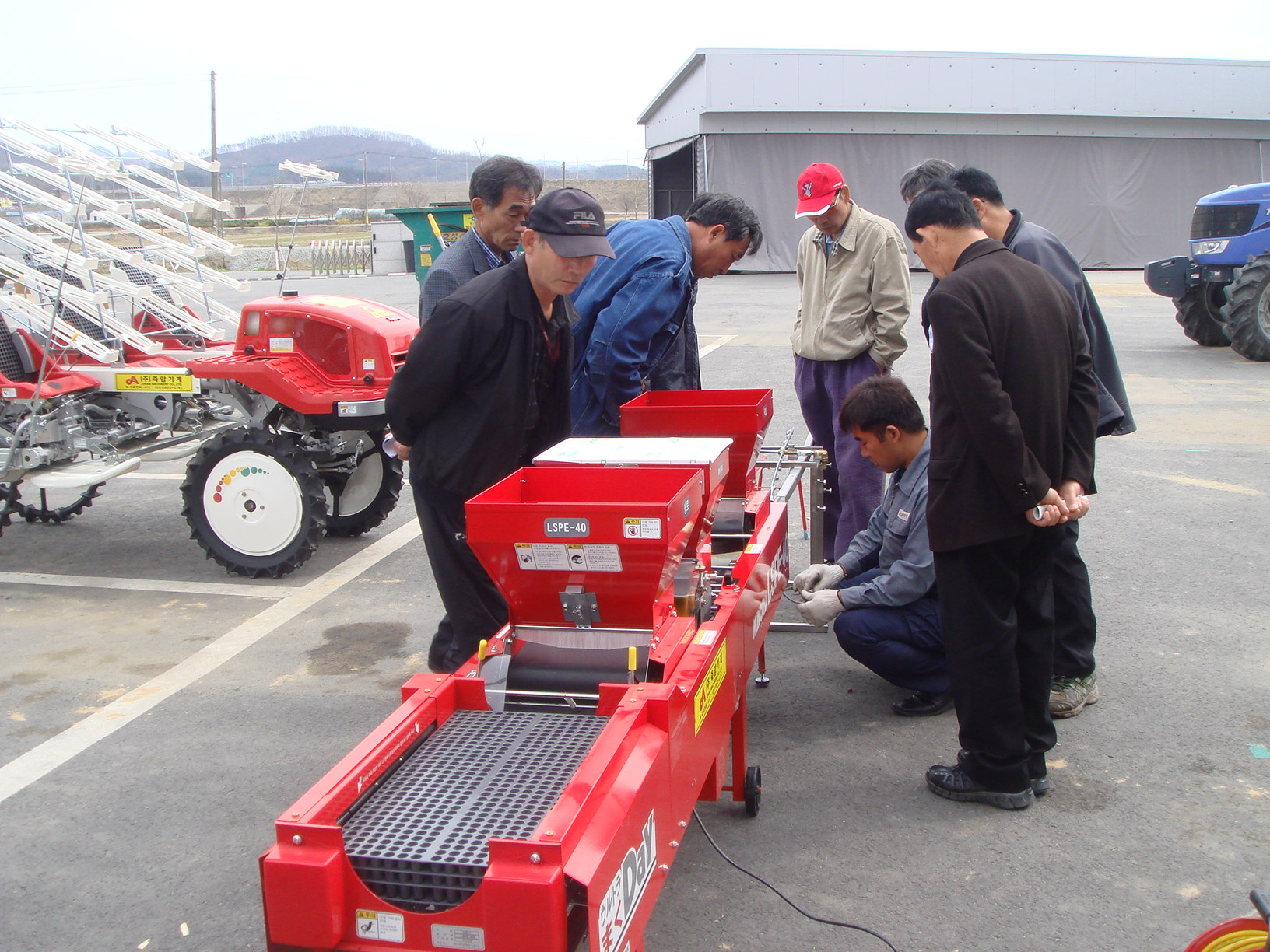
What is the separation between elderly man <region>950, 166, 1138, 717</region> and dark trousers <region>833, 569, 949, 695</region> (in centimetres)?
46

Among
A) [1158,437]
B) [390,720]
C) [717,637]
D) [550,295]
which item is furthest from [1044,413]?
[1158,437]

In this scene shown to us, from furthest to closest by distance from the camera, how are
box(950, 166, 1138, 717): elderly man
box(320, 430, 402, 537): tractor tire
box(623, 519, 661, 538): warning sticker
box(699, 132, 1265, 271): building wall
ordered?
1. box(699, 132, 1265, 271): building wall
2. box(320, 430, 402, 537): tractor tire
3. box(950, 166, 1138, 717): elderly man
4. box(623, 519, 661, 538): warning sticker

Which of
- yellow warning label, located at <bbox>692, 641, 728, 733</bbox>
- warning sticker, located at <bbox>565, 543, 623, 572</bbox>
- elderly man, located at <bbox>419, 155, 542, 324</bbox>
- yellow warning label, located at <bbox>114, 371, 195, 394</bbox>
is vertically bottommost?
yellow warning label, located at <bbox>692, 641, 728, 733</bbox>

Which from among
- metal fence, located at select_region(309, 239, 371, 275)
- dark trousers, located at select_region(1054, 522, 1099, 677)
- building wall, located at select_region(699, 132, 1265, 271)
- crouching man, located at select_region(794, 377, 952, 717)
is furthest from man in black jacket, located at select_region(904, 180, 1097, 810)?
metal fence, located at select_region(309, 239, 371, 275)

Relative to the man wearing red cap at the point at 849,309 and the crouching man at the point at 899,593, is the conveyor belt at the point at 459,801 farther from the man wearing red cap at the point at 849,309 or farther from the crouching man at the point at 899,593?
the man wearing red cap at the point at 849,309

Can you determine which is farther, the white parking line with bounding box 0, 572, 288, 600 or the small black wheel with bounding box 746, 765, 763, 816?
the white parking line with bounding box 0, 572, 288, 600

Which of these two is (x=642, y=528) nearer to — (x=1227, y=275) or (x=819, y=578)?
(x=819, y=578)

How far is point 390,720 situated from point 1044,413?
2090 mm

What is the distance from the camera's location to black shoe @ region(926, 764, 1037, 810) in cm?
338

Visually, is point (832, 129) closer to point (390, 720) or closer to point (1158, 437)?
point (1158, 437)

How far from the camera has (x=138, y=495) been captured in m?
7.66

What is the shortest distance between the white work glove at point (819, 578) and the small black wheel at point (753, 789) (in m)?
1.04

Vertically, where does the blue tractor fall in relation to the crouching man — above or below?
above

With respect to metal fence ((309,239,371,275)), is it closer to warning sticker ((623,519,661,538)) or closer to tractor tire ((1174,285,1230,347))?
tractor tire ((1174,285,1230,347))
